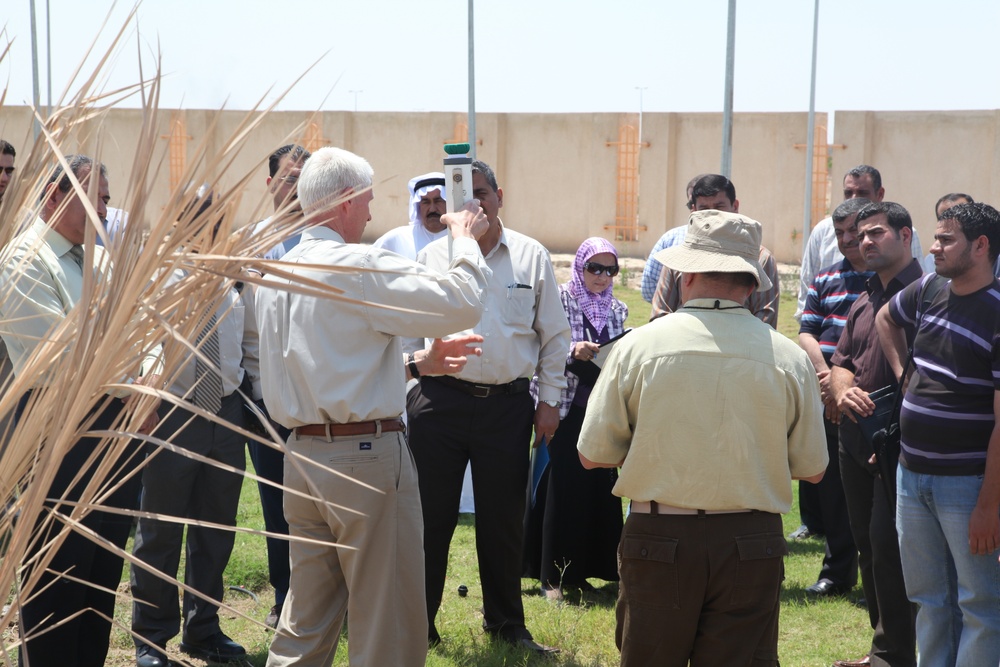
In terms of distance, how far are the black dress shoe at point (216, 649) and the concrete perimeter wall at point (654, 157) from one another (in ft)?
46.3

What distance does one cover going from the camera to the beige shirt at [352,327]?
123 inches

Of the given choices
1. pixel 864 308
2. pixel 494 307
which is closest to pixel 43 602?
pixel 494 307

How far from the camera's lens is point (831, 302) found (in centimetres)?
536

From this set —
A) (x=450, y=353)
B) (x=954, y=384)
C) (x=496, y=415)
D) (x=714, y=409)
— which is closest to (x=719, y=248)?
(x=714, y=409)

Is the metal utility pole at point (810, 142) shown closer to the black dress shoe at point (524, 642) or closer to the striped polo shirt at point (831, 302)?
the striped polo shirt at point (831, 302)

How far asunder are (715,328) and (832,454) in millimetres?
3057

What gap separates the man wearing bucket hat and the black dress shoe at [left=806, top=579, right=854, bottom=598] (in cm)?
242

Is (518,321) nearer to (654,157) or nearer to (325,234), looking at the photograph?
(325,234)

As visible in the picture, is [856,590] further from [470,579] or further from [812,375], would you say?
[812,375]

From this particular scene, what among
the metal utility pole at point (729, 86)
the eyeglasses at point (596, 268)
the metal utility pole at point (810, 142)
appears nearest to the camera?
the eyeglasses at point (596, 268)

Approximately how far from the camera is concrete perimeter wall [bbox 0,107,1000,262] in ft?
62.7

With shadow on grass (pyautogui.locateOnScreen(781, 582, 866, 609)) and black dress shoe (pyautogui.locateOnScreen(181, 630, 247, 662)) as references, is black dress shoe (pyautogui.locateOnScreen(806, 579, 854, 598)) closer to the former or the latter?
shadow on grass (pyautogui.locateOnScreen(781, 582, 866, 609))

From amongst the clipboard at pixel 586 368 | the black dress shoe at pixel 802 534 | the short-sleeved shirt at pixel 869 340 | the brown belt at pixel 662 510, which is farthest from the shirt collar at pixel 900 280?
the black dress shoe at pixel 802 534

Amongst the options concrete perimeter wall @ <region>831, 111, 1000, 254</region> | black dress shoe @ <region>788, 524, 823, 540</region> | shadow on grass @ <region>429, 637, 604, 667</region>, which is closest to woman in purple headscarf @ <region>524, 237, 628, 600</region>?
shadow on grass @ <region>429, 637, 604, 667</region>
